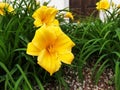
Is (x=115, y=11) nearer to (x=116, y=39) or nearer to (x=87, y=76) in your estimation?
(x=116, y=39)

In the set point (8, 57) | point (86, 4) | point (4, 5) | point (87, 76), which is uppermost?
point (4, 5)

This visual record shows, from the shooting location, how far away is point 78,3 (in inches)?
Result: 309

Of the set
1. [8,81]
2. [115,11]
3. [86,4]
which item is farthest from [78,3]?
[8,81]

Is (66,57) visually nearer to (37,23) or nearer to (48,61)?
(48,61)

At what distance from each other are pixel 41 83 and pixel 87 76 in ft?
0.93

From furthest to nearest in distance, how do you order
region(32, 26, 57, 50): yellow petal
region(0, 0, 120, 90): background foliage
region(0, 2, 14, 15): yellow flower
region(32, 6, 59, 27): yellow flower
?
region(0, 2, 14, 15): yellow flower < region(32, 6, 59, 27): yellow flower < region(0, 0, 120, 90): background foliage < region(32, 26, 57, 50): yellow petal

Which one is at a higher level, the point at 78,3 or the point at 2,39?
the point at 2,39

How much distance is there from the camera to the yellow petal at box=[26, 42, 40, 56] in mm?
1804

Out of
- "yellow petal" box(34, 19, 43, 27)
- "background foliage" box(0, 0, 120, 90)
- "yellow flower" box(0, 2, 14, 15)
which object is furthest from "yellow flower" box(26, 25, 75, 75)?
"yellow flower" box(0, 2, 14, 15)

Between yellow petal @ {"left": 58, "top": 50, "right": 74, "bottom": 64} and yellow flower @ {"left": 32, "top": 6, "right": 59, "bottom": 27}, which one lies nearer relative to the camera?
yellow petal @ {"left": 58, "top": 50, "right": 74, "bottom": 64}

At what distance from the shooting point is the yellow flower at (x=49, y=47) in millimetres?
1789

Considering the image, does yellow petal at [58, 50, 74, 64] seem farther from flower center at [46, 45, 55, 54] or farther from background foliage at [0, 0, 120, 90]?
background foliage at [0, 0, 120, 90]

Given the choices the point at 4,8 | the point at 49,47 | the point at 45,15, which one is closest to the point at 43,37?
the point at 49,47

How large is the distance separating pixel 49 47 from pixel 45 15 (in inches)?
17.1
